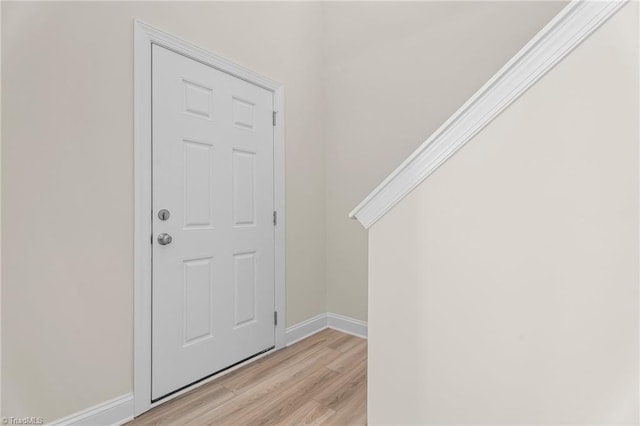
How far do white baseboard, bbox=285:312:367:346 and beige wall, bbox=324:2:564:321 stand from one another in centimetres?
6

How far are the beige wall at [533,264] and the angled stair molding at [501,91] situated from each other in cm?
3

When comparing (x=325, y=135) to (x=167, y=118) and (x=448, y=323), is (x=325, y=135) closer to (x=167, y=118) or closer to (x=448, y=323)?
(x=167, y=118)

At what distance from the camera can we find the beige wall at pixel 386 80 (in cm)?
213

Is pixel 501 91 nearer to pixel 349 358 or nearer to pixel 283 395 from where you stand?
pixel 283 395

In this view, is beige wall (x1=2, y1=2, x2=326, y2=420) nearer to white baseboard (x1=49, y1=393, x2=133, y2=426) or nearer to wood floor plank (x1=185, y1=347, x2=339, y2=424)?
white baseboard (x1=49, y1=393, x2=133, y2=426)

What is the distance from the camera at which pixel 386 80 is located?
2.54 metres

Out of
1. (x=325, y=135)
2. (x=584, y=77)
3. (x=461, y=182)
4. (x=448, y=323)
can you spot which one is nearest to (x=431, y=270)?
(x=448, y=323)

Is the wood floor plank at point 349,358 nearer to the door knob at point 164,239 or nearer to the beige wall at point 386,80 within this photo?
the beige wall at point 386,80

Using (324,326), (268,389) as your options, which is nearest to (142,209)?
(268,389)

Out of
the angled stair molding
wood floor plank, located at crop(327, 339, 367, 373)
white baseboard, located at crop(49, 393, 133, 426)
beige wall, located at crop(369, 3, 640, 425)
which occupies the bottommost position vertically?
wood floor plank, located at crop(327, 339, 367, 373)

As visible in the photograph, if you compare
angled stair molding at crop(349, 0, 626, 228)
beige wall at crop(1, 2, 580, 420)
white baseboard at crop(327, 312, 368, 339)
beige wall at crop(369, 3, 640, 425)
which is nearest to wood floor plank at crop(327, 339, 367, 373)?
white baseboard at crop(327, 312, 368, 339)

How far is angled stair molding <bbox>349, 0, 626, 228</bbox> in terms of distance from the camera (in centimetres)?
88

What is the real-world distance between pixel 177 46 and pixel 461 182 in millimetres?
1704

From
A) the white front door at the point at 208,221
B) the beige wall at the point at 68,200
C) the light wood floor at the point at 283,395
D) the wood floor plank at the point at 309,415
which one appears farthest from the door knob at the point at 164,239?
the wood floor plank at the point at 309,415
